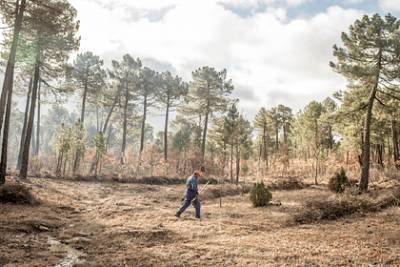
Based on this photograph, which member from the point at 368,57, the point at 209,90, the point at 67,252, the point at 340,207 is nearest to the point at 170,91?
the point at 209,90

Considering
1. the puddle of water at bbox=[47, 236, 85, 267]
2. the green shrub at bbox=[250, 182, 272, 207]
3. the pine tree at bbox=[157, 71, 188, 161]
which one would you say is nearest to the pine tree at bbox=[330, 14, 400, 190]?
the green shrub at bbox=[250, 182, 272, 207]

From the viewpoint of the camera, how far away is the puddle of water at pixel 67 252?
723 cm

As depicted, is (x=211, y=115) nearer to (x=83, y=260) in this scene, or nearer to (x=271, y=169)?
(x=271, y=169)

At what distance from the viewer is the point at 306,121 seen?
139ft

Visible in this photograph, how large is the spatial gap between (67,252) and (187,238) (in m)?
3.11

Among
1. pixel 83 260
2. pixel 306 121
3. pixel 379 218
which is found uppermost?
pixel 306 121

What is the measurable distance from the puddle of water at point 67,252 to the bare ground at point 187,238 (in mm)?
20

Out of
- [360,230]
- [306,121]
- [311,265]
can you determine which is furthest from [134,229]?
[306,121]

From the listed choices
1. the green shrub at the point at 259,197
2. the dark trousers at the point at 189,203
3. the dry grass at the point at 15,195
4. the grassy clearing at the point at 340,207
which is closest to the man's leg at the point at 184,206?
the dark trousers at the point at 189,203

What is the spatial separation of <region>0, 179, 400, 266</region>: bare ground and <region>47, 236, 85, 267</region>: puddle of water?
0.02 m

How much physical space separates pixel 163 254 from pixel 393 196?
11200mm

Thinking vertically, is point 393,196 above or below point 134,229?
above

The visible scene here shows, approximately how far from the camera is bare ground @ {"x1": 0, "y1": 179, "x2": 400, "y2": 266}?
7.38 meters

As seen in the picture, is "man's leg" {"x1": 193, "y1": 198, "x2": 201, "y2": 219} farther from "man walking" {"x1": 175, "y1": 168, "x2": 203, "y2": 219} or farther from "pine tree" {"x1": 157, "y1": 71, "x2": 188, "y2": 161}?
"pine tree" {"x1": 157, "y1": 71, "x2": 188, "y2": 161}
